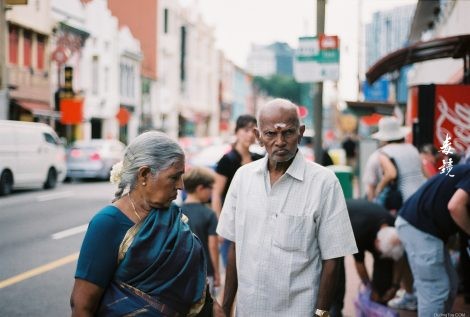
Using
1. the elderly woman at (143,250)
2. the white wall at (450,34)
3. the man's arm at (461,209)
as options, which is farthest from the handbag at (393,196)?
the elderly woman at (143,250)

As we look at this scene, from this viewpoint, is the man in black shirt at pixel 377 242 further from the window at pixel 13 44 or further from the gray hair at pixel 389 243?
the window at pixel 13 44

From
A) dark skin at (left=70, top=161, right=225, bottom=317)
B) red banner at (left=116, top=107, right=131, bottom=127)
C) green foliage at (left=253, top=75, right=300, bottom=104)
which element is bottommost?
dark skin at (left=70, top=161, right=225, bottom=317)

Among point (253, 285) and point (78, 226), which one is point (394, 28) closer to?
point (78, 226)

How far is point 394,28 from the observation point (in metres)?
39.0

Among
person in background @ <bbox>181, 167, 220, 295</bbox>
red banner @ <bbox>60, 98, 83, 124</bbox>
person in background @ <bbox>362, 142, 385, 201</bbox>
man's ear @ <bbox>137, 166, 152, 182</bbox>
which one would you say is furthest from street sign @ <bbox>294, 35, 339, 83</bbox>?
man's ear @ <bbox>137, 166, 152, 182</bbox>

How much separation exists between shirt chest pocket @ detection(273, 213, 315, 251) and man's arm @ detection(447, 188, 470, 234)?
3.96 feet

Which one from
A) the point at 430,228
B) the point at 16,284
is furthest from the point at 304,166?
the point at 16,284

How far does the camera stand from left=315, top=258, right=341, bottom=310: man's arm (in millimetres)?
3328

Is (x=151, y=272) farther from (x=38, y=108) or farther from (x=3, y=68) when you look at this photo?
(x=38, y=108)

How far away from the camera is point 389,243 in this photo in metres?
5.35

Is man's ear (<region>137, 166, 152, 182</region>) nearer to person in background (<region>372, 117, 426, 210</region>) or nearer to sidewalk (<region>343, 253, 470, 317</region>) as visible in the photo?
sidewalk (<region>343, 253, 470, 317</region>)

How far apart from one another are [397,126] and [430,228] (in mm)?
2515

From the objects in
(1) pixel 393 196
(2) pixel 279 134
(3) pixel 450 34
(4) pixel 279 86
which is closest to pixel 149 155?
(2) pixel 279 134

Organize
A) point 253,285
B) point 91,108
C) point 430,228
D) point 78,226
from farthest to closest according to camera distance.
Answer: point 91,108, point 78,226, point 430,228, point 253,285
